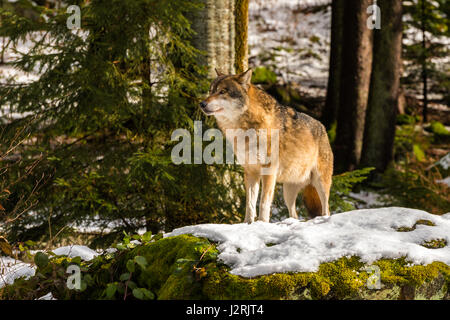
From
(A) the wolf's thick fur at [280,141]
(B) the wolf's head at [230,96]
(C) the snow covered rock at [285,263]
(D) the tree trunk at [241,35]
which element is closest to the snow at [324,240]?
(C) the snow covered rock at [285,263]

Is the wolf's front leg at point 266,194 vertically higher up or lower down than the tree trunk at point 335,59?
lower down

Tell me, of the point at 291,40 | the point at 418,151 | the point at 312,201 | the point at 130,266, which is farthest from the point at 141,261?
the point at 291,40

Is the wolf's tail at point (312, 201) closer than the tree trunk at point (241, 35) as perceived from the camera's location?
Yes

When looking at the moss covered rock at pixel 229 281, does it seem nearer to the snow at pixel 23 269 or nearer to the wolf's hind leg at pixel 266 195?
the snow at pixel 23 269

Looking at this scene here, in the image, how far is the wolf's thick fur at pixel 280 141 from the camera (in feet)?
17.2

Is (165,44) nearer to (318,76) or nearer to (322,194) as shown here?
(322,194)

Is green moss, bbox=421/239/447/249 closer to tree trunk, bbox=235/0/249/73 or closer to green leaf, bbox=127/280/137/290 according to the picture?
green leaf, bbox=127/280/137/290

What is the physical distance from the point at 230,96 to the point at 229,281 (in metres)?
2.47

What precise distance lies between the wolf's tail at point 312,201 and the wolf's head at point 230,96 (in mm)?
1666

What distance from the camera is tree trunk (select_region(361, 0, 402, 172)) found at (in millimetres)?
12195

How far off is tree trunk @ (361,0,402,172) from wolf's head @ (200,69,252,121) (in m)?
8.11

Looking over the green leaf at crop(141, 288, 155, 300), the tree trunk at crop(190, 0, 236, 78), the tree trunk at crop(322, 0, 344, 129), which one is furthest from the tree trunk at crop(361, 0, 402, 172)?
the green leaf at crop(141, 288, 155, 300)

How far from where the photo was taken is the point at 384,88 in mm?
12367
